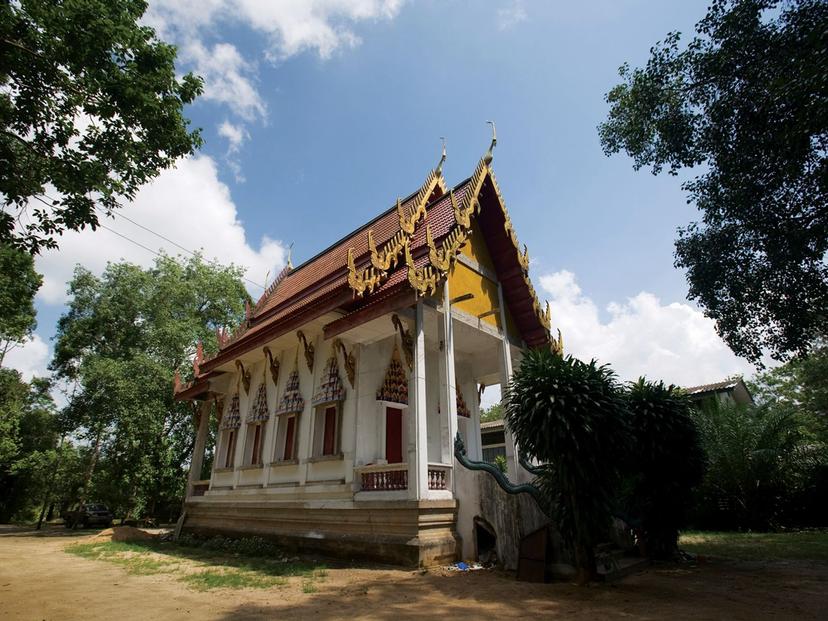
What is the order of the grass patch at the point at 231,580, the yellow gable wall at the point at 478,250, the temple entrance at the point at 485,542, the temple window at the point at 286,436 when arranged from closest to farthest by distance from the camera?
the grass patch at the point at 231,580 < the temple entrance at the point at 485,542 < the yellow gable wall at the point at 478,250 < the temple window at the point at 286,436

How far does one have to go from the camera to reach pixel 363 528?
8000mm

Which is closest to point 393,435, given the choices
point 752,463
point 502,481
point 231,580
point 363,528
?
point 363,528

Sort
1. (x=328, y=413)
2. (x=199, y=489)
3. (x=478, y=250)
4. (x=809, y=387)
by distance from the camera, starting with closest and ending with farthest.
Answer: (x=328, y=413) → (x=478, y=250) → (x=199, y=489) → (x=809, y=387)

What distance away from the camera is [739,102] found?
30.6ft

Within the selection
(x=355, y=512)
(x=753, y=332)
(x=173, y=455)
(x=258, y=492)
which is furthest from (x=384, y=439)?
(x=173, y=455)

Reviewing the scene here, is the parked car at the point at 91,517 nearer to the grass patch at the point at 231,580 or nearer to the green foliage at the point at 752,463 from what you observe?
the grass patch at the point at 231,580

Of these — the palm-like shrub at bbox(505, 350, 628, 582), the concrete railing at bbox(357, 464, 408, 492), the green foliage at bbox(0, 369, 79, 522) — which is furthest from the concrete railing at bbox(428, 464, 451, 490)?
the green foliage at bbox(0, 369, 79, 522)

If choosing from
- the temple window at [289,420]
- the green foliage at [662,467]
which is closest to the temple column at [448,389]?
the green foliage at [662,467]

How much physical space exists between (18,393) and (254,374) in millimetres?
21813

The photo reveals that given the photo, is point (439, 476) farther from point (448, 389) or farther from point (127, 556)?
point (127, 556)

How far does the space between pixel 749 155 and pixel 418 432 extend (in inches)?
340

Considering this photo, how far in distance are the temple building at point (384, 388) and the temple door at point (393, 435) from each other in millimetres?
34

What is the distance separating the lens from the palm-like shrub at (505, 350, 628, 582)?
598 cm

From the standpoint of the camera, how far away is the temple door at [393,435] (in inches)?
373
